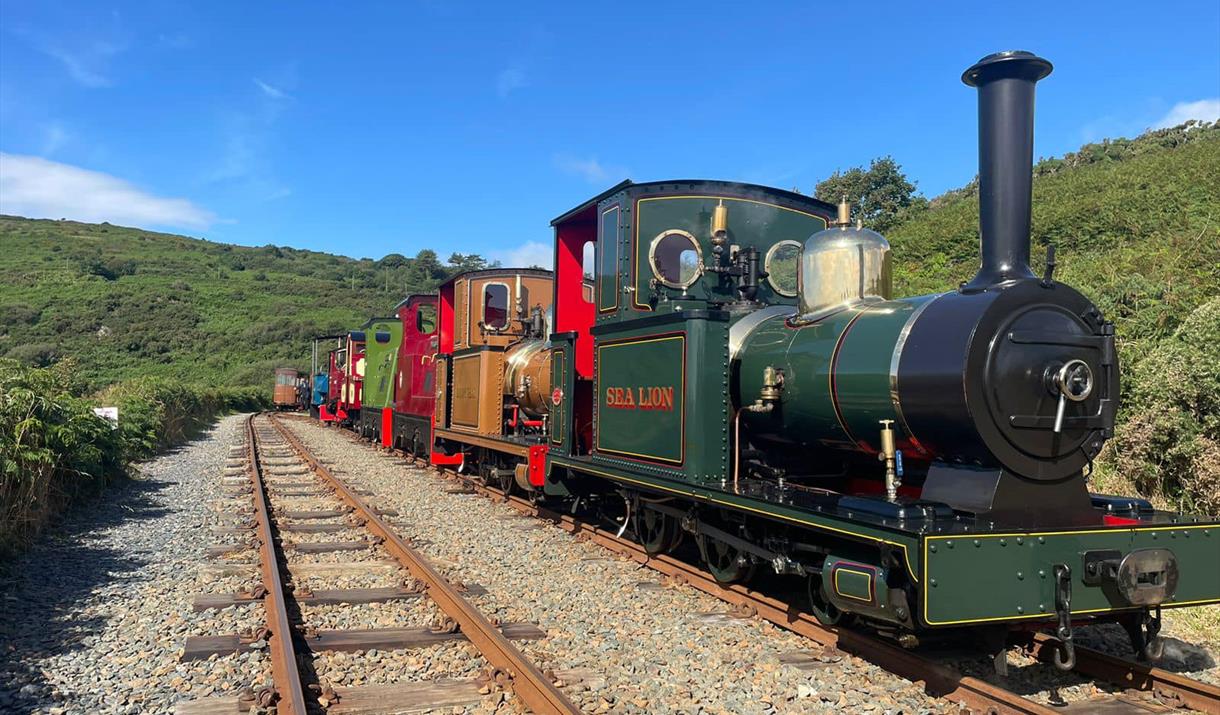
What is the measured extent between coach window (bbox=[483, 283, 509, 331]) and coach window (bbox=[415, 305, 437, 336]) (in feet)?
11.2

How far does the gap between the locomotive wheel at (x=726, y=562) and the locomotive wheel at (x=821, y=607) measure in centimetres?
54

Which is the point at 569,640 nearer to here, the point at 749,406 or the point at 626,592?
the point at 626,592

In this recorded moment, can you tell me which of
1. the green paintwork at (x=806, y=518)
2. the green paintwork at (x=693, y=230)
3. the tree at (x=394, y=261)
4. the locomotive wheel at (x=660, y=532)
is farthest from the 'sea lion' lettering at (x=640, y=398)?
the tree at (x=394, y=261)

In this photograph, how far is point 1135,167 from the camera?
1006 inches

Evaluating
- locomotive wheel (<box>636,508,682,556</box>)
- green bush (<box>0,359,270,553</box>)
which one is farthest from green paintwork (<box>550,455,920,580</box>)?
green bush (<box>0,359,270,553</box>)

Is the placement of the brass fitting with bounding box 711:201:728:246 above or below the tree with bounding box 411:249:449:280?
below

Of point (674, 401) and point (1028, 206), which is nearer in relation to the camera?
point (1028, 206)

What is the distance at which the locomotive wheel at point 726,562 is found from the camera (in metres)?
5.59

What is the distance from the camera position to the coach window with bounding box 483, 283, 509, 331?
12.0 meters

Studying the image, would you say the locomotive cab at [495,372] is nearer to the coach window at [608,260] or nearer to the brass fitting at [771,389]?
the coach window at [608,260]

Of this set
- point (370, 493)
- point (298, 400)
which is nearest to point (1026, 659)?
point (370, 493)

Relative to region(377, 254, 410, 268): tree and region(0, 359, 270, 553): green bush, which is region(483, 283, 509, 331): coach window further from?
region(377, 254, 410, 268): tree

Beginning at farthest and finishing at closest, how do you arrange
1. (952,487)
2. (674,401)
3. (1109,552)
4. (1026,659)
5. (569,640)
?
(674,401), (569,640), (1026,659), (952,487), (1109,552)

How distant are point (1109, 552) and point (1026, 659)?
98cm
